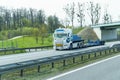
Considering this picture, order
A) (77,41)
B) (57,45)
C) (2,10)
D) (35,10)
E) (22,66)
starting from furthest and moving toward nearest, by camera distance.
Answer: (35,10)
(2,10)
(77,41)
(57,45)
(22,66)

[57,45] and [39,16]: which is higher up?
[39,16]

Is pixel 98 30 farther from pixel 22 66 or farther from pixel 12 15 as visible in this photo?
pixel 22 66

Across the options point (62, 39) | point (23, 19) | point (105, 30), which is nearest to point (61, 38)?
point (62, 39)

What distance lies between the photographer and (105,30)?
102438mm

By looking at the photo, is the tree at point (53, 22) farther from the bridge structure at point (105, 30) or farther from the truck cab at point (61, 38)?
the truck cab at point (61, 38)

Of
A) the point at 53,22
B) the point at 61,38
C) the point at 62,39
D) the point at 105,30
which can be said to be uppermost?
the point at 53,22

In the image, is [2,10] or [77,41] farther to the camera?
[2,10]

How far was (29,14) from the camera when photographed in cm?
13438

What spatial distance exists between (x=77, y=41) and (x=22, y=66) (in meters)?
30.1

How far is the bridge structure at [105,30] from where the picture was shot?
302 ft

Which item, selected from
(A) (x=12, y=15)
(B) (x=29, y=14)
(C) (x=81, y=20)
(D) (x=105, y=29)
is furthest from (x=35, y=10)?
(D) (x=105, y=29)

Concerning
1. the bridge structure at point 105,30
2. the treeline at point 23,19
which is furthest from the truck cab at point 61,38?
the treeline at point 23,19

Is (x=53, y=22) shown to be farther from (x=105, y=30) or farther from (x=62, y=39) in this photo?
(x=62, y=39)

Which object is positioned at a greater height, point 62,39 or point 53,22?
point 53,22
